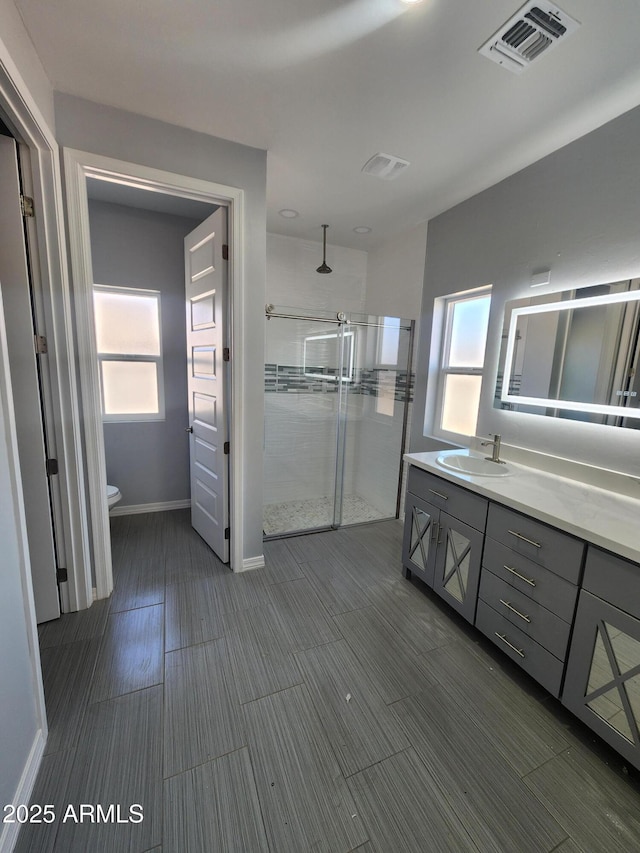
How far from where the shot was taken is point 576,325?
1.88m

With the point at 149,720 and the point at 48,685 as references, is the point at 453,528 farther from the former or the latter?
the point at 48,685

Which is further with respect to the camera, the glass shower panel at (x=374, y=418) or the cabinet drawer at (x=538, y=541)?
the glass shower panel at (x=374, y=418)

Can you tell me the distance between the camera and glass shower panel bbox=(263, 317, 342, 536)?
130 inches

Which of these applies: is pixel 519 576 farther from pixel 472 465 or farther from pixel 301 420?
pixel 301 420

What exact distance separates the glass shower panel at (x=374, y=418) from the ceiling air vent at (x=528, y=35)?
1.80m

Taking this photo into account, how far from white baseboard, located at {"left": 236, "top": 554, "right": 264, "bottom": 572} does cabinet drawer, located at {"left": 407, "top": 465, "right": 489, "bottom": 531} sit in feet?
3.74

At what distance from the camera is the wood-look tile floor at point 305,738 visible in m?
1.09

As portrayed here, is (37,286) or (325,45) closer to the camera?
(325,45)

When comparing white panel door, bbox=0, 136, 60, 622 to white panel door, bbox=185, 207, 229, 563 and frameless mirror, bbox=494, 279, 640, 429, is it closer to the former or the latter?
white panel door, bbox=185, 207, 229, 563

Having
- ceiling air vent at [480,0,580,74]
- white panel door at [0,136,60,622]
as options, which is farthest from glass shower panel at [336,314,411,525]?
white panel door at [0,136,60,622]

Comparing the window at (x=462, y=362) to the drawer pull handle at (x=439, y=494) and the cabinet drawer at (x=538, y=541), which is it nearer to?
the drawer pull handle at (x=439, y=494)

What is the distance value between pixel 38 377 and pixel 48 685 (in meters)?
1.38

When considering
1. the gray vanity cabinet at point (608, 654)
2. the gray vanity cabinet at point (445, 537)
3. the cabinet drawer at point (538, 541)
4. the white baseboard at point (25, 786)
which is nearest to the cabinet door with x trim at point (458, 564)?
the gray vanity cabinet at point (445, 537)

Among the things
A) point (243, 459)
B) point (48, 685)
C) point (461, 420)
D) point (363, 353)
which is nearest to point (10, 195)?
point (243, 459)
